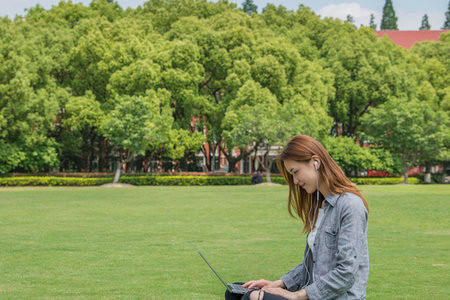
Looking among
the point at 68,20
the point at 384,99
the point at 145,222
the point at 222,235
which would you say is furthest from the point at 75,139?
the point at 222,235

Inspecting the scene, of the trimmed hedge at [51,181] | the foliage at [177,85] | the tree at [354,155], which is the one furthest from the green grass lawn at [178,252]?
the tree at [354,155]

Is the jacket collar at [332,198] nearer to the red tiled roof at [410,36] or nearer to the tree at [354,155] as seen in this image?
the tree at [354,155]

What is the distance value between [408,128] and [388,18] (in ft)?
260

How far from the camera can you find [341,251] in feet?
9.82

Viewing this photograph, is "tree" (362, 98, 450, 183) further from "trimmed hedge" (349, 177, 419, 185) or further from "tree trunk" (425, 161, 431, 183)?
"tree trunk" (425, 161, 431, 183)

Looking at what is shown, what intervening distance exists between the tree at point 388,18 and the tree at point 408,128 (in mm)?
74276

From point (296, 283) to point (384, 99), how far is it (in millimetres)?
48611

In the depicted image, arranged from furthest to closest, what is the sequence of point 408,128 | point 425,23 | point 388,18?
point 425,23, point 388,18, point 408,128

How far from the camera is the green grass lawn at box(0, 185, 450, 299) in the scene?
23.4 ft

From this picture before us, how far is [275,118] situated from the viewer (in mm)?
41969

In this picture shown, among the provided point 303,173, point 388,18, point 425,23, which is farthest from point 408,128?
point 425,23

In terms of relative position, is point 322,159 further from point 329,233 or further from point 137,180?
point 137,180

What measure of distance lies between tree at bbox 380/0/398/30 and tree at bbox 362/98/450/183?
74.3 m

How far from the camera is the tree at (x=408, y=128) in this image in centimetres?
4616
